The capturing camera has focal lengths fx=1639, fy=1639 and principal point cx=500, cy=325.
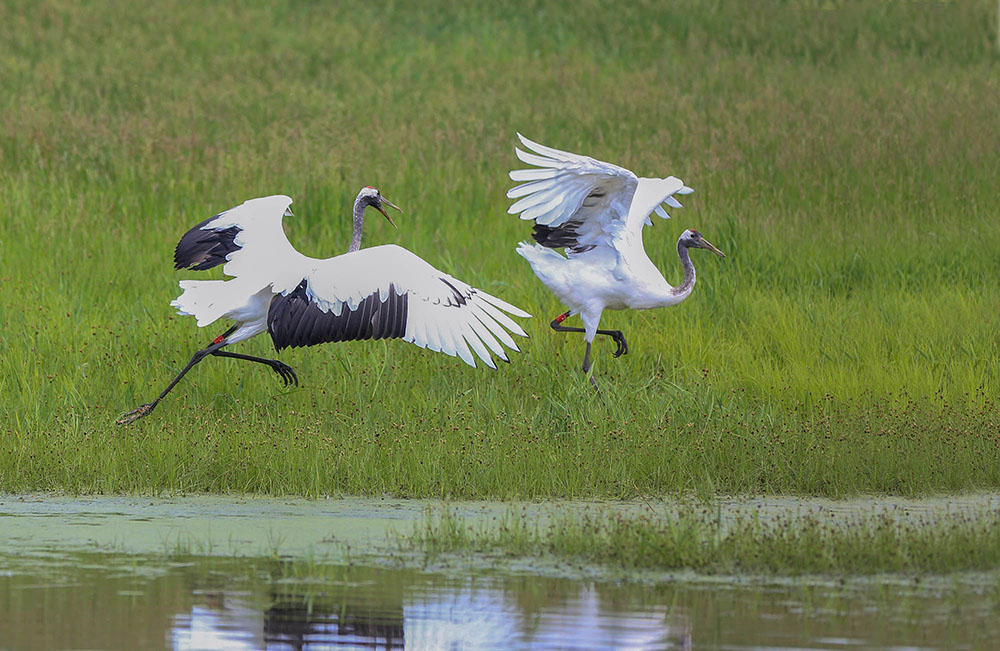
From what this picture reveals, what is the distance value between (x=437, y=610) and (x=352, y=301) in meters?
3.20

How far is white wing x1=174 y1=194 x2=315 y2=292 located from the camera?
29.6 ft

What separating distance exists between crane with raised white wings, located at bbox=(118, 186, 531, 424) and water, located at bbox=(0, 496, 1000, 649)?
1710mm

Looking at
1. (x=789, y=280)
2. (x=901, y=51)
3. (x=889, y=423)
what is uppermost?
(x=901, y=51)

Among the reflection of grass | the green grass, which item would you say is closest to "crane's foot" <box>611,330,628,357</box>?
the green grass

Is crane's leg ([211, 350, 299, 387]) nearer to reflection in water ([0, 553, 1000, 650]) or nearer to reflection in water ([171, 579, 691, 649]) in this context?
reflection in water ([0, 553, 1000, 650])

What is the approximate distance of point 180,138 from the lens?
16484mm

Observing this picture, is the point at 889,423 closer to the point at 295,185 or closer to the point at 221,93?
the point at 295,185

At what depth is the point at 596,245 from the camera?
10391mm

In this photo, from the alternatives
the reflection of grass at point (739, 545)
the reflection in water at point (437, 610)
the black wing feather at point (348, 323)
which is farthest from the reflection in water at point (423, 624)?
the black wing feather at point (348, 323)

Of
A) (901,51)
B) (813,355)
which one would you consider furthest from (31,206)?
(901,51)

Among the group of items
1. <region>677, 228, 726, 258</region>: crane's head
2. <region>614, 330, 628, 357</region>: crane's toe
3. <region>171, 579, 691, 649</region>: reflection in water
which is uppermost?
<region>677, 228, 726, 258</region>: crane's head


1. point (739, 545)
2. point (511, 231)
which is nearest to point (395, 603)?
point (739, 545)

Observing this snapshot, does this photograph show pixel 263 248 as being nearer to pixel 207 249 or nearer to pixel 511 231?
pixel 207 249

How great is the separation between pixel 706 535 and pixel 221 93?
13.7 meters
